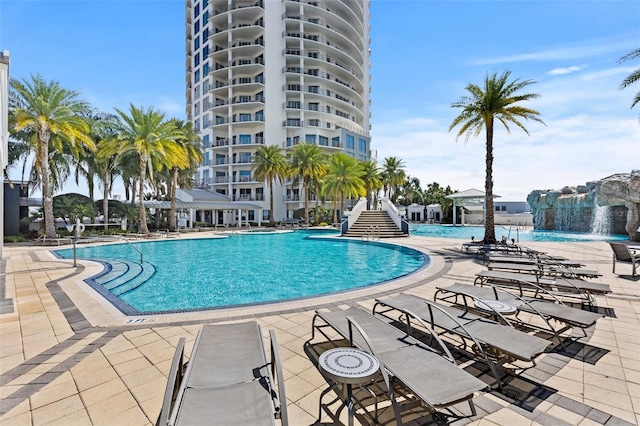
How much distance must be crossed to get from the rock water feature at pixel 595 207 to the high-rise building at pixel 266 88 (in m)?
25.8

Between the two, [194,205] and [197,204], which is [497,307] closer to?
[194,205]

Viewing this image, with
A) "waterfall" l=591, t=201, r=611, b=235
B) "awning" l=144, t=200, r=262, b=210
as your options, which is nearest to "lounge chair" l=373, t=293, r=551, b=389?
"awning" l=144, t=200, r=262, b=210

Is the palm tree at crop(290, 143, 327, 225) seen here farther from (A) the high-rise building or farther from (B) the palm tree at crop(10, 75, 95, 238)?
(B) the palm tree at crop(10, 75, 95, 238)

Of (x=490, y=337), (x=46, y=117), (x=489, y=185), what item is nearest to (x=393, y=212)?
(x=489, y=185)

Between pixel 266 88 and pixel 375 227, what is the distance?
91.8 ft

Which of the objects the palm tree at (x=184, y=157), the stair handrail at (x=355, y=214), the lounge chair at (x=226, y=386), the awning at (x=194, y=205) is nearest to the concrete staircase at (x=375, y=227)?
the stair handrail at (x=355, y=214)

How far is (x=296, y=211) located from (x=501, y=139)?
2714 cm

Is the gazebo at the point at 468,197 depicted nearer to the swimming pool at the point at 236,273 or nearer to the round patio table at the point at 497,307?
the swimming pool at the point at 236,273

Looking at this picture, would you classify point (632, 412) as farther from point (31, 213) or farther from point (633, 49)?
point (31, 213)

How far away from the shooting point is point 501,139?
51.9ft

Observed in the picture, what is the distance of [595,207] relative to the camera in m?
28.0

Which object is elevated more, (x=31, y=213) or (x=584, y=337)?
(x=31, y=213)

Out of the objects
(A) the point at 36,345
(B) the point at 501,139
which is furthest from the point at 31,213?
(B) the point at 501,139

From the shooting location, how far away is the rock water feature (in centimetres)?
1831
